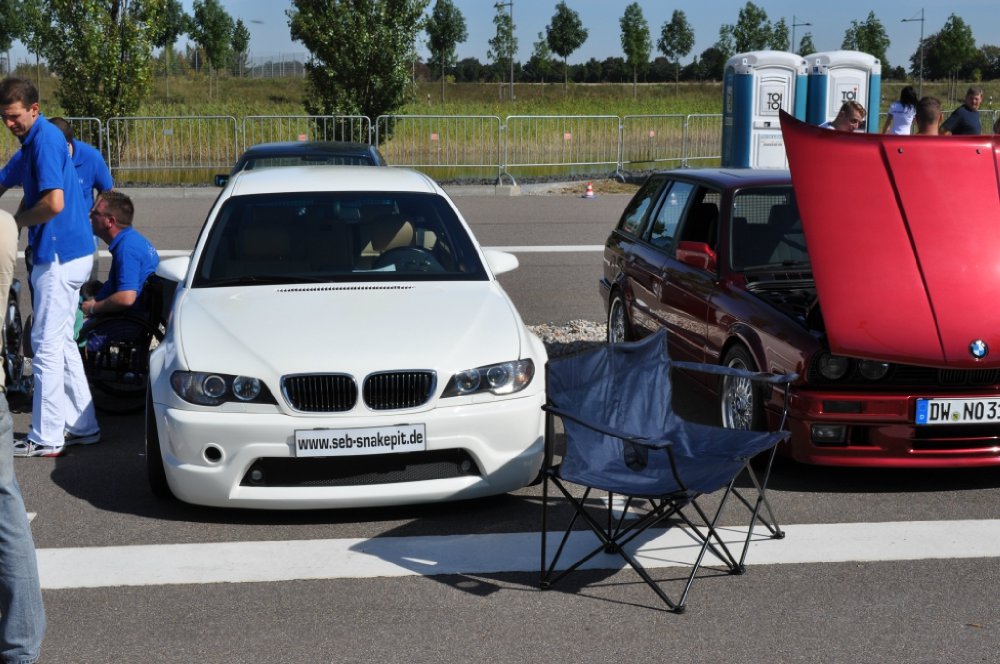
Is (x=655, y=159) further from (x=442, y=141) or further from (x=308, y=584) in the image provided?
(x=308, y=584)

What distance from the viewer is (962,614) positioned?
14.3ft

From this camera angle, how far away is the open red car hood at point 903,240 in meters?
5.62

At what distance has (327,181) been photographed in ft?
22.7

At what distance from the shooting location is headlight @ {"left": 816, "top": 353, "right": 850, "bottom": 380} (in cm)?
576

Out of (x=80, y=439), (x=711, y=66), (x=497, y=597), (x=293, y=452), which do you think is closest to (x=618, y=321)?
(x=80, y=439)

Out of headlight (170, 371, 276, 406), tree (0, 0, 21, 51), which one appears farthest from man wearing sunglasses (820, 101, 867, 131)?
tree (0, 0, 21, 51)

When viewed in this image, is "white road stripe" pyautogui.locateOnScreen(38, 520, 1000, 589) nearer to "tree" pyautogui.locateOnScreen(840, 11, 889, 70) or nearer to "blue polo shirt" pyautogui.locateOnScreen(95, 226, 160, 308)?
"blue polo shirt" pyautogui.locateOnScreen(95, 226, 160, 308)

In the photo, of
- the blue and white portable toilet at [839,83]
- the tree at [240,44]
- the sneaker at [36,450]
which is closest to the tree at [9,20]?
the tree at [240,44]

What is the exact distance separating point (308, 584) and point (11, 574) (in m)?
1.27

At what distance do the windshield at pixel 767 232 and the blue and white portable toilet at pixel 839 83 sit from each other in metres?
16.9

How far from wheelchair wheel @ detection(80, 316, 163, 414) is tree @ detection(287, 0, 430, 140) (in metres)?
19.5

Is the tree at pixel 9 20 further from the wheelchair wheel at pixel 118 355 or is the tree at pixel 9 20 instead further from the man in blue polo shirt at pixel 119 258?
the wheelchair wheel at pixel 118 355

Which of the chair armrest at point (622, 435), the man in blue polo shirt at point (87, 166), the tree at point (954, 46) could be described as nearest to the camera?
the chair armrest at point (622, 435)

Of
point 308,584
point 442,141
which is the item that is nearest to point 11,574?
point 308,584
